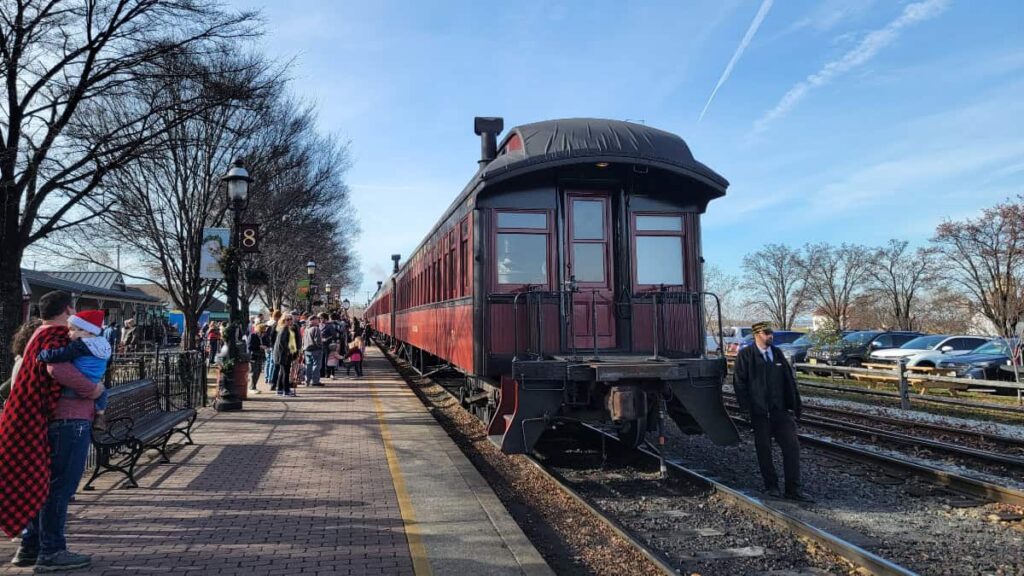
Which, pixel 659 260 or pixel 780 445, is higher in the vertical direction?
pixel 659 260

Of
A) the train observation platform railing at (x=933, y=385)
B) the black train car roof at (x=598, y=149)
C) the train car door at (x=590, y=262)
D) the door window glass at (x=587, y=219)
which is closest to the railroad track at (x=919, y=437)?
the train observation platform railing at (x=933, y=385)

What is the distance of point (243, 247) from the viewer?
11930 millimetres

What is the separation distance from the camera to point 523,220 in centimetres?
775

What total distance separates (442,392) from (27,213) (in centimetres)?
977

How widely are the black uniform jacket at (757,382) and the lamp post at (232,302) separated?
8669 mm

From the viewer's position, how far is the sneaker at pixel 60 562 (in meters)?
4.05

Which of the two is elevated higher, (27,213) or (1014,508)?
(27,213)

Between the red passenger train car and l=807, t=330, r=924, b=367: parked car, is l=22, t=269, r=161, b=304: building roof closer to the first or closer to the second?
the red passenger train car

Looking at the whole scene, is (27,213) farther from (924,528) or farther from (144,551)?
(924,528)

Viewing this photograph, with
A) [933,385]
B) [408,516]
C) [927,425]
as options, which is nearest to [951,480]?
[927,425]

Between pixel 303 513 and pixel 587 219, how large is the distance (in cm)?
458

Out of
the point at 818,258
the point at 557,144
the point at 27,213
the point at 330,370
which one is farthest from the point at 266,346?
the point at 818,258

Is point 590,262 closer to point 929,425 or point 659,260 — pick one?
point 659,260

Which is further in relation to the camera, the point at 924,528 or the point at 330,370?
the point at 330,370
